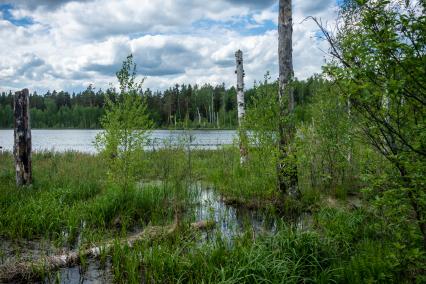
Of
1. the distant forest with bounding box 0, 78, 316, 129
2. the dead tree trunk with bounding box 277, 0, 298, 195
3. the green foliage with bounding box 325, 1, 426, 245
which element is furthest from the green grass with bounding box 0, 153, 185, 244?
the distant forest with bounding box 0, 78, 316, 129

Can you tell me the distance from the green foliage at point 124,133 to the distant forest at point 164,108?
53878 mm

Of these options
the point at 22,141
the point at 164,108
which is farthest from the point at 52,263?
the point at 164,108

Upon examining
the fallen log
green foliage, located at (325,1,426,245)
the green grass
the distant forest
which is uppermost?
the distant forest

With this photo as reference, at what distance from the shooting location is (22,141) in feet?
34.0

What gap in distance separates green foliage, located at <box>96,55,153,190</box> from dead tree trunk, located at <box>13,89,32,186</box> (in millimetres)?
2983

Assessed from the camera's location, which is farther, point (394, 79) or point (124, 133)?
point (124, 133)

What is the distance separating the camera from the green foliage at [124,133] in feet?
29.3

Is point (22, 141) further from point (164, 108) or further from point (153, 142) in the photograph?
point (164, 108)

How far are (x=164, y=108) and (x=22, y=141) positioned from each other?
6758 cm

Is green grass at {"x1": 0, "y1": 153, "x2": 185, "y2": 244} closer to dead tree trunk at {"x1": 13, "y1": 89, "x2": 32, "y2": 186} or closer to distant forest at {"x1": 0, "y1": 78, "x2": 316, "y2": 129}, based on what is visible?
dead tree trunk at {"x1": 13, "y1": 89, "x2": 32, "y2": 186}

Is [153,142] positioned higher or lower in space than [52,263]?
higher

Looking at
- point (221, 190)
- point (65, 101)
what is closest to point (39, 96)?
point (65, 101)

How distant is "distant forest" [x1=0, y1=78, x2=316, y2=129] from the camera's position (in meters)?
74.3

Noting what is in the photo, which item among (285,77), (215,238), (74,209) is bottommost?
(215,238)
